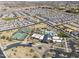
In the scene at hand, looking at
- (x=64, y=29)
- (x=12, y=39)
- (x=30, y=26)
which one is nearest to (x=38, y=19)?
(x=30, y=26)

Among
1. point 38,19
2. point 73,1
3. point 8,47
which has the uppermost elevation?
point 73,1

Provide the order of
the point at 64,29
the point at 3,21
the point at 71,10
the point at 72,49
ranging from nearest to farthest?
the point at 72,49 → the point at 64,29 → the point at 3,21 → the point at 71,10

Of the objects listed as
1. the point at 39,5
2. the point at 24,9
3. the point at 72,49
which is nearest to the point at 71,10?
the point at 39,5

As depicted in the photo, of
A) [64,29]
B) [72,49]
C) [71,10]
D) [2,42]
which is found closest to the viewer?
[72,49]

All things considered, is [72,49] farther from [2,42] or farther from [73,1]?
[73,1]

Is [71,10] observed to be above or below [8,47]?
above

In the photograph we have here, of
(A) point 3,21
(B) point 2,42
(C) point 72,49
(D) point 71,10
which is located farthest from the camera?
(D) point 71,10

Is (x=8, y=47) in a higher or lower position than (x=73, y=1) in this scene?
lower

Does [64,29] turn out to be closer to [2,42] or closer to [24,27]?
[24,27]

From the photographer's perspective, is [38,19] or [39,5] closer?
[38,19]
